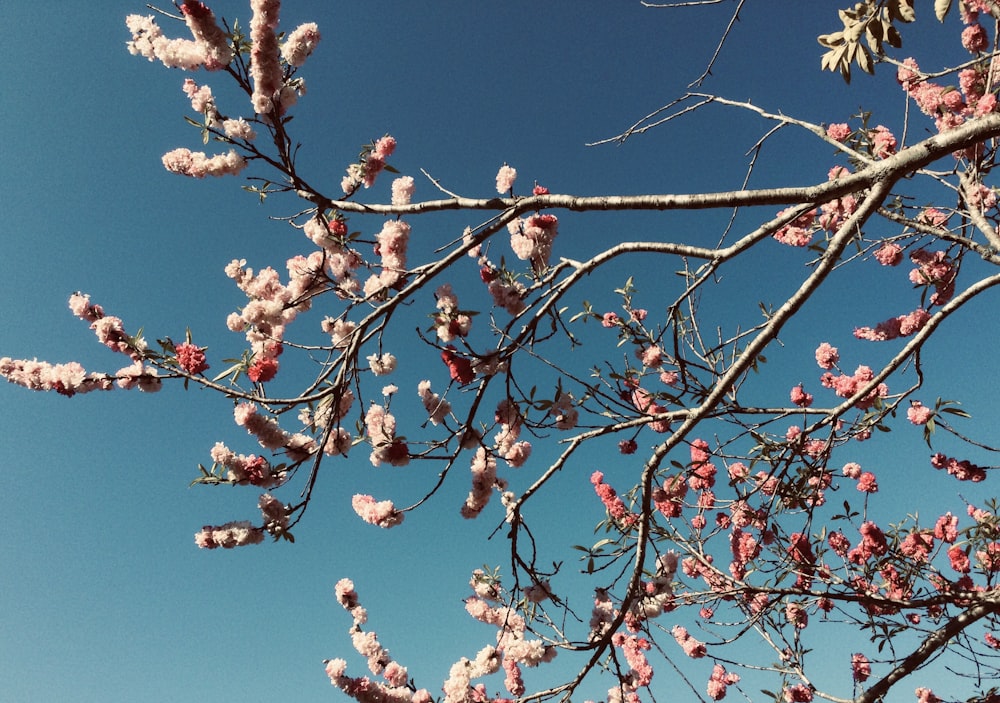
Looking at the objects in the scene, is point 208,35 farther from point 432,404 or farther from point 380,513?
point 380,513

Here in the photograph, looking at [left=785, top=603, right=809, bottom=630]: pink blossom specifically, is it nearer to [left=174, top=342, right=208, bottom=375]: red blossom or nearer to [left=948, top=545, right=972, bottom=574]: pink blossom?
[left=948, top=545, right=972, bottom=574]: pink blossom

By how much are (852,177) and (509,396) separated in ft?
6.31

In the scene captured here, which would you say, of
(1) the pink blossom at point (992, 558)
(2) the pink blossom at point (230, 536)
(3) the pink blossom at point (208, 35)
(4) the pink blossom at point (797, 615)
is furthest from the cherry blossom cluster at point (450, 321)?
(1) the pink blossom at point (992, 558)

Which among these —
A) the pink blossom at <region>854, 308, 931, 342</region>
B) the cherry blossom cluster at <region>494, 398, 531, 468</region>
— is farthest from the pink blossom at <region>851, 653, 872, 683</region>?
the cherry blossom cluster at <region>494, 398, 531, 468</region>

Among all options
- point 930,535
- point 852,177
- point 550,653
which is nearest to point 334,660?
point 550,653

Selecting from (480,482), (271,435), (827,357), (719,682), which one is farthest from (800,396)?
(271,435)

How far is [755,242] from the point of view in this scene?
2.49 m

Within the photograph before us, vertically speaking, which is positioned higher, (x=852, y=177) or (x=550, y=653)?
(x=852, y=177)

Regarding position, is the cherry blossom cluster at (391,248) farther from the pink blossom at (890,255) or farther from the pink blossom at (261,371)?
the pink blossom at (890,255)

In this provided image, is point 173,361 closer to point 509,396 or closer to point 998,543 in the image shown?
point 509,396

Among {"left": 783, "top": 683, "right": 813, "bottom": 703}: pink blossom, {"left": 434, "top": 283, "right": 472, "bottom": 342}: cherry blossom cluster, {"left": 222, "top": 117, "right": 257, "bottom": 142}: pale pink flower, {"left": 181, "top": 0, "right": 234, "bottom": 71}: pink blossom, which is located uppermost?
{"left": 181, "top": 0, "right": 234, "bottom": 71}: pink blossom

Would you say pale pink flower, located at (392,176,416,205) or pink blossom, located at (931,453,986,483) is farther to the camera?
pink blossom, located at (931,453,986,483)

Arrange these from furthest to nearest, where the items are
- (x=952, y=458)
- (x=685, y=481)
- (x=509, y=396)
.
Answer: (x=952, y=458), (x=685, y=481), (x=509, y=396)

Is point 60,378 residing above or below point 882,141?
below
